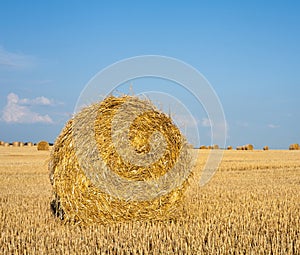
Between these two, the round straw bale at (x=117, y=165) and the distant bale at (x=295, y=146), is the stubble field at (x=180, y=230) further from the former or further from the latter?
the distant bale at (x=295, y=146)

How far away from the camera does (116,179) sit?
6.77m

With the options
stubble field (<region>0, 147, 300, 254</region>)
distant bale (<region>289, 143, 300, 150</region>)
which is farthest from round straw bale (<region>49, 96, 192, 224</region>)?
distant bale (<region>289, 143, 300, 150</region>)

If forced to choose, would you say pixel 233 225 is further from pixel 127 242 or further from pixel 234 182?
pixel 234 182

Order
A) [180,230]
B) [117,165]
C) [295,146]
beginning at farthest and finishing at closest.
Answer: [295,146] < [117,165] < [180,230]

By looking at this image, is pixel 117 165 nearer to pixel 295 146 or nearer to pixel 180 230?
pixel 180 230

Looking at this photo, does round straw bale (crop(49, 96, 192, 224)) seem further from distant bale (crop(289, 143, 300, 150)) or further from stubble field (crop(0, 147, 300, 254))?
distant bale (crop(289, 143, 300, 150))

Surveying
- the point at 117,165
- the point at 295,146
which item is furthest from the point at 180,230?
the point at 295,146

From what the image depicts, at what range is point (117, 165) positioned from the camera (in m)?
6.81

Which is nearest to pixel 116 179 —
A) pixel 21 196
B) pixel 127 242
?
pixel 127 242

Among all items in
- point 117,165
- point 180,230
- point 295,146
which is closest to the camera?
point 180,230

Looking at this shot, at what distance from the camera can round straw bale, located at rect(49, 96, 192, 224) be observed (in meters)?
6.74

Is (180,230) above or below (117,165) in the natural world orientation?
below

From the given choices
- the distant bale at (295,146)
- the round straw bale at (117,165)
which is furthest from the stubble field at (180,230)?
the distant bale at (295,146)

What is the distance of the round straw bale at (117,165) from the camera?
6.74m
